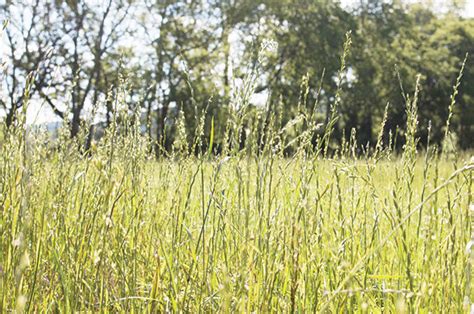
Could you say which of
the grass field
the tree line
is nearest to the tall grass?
Answer: the grass field

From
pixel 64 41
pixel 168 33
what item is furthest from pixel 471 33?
pixel 64 41

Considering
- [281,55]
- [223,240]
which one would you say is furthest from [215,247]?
[281,55]

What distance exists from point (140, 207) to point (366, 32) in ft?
101

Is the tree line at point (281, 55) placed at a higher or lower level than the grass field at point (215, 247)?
higher

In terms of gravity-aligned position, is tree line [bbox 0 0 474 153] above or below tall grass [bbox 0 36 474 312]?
above

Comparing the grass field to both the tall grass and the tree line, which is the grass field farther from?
the tree line

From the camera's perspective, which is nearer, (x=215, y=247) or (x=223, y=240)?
(x=223, y=240)

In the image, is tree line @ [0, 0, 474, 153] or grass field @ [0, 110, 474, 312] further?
tree line @ [0, 0, 474, 153]

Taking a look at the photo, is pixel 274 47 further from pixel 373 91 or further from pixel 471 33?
pixel 471 33

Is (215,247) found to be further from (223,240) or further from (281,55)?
(281,55)

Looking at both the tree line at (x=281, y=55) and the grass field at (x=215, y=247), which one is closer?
the grass field at (x=215, y=247)

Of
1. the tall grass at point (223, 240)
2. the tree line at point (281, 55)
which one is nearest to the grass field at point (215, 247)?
the tall grass at point (223, 240)

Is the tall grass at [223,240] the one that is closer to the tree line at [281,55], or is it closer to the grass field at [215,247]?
the grass field at [215,247]

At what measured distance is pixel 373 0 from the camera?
3097cm
